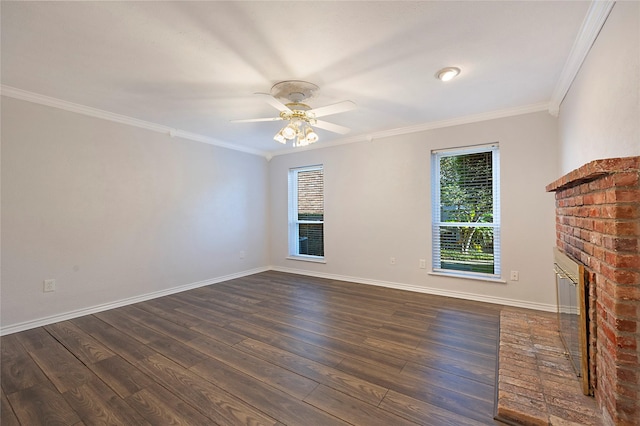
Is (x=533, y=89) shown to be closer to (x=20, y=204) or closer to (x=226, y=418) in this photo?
(x=226, y=418)

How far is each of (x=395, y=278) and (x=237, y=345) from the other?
8.44 feet

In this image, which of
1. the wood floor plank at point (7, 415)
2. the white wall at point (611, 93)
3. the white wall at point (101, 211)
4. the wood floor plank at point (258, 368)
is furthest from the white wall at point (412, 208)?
the wood floor plank at point (7, 415)

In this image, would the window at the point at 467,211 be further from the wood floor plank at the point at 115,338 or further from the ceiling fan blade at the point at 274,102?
the wood floor plank at the point at 115,338

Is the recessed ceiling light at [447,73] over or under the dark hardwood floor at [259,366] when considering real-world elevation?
over

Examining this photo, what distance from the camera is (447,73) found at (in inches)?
95.0

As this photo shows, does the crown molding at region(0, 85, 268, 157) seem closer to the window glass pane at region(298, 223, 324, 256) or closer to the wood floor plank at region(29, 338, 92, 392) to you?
the window glass pane at region(298, 223, 324, 256)

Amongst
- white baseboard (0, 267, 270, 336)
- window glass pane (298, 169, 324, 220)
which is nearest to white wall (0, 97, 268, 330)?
white baseboard (0, 267, 270, 336)

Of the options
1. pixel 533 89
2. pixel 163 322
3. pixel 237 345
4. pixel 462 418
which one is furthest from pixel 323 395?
pixel 533 89

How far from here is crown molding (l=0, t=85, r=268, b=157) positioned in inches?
108

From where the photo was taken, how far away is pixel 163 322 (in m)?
2.92

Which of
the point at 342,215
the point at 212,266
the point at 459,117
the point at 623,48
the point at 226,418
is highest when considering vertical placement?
the point at 459,117

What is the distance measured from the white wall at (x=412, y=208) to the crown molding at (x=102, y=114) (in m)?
1.58

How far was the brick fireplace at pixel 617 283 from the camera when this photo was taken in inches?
48.4

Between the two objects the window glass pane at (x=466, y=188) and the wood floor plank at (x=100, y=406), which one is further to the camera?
the window glass pane at (x=466, y=188)
